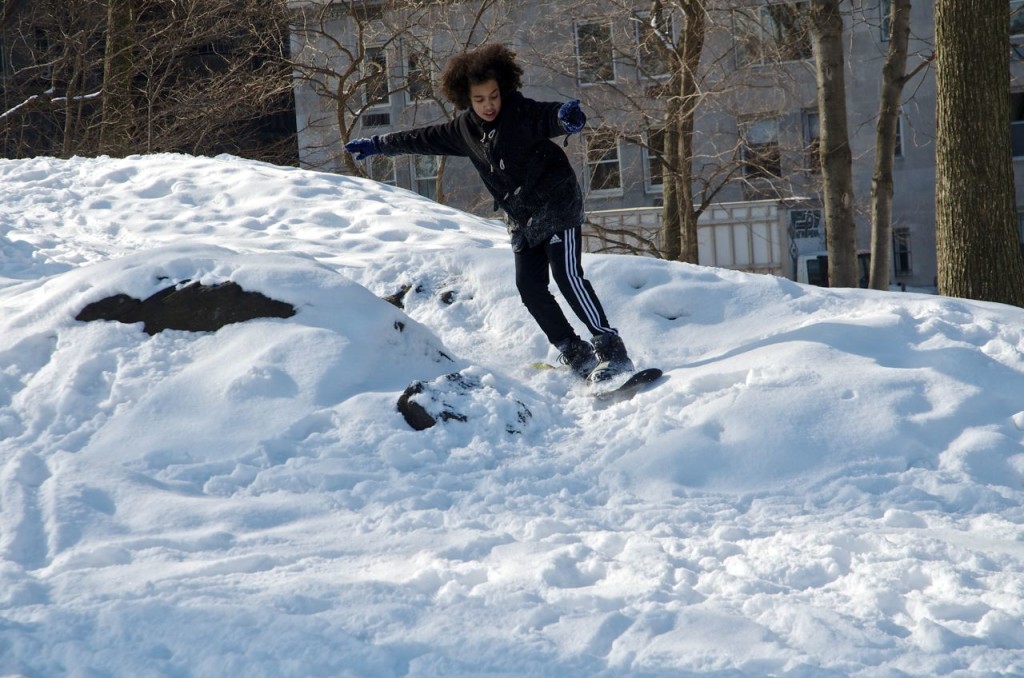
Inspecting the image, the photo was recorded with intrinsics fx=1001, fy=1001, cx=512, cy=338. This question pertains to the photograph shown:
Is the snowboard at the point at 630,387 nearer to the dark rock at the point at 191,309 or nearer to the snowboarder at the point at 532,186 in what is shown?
the snowboarder at the point at 532,186

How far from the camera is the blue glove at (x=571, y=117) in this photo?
445 cm

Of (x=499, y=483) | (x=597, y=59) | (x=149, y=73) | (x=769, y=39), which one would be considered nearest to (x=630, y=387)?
(x=499, y=483)

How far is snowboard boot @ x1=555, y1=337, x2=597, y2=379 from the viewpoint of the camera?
5.08 meters

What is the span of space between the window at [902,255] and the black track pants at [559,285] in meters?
19.9

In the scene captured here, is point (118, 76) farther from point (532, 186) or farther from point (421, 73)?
point (532, 186)

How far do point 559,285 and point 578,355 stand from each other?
380 millimetres

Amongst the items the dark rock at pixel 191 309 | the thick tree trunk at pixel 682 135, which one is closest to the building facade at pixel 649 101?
the thick tree trunk at pixel 682 135

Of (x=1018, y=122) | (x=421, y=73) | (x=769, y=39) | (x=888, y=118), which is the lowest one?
(x=888, y=118)

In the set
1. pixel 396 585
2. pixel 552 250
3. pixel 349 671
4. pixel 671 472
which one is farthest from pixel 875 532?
pixel 552 250

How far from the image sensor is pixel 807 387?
176 inches

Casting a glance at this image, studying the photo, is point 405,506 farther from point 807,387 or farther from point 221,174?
point 221,174

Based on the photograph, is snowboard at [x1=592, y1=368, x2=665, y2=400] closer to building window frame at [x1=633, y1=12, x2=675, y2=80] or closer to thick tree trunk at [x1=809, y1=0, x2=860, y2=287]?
thick tree trunk at [x1=809, y1=0, x2=860, y2=287]

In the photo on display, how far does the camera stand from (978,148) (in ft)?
22.2

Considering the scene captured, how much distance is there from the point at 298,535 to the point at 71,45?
17.7m
